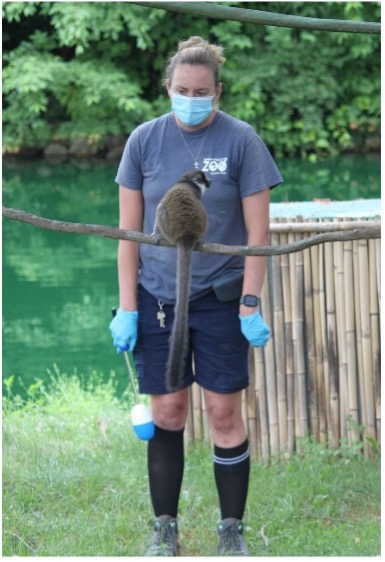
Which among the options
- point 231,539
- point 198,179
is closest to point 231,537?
point 231,539

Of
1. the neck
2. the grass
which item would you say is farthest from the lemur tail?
the grass

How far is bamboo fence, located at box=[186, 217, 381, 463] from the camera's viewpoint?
10.1 feet

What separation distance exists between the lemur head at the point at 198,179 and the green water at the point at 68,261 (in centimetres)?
246

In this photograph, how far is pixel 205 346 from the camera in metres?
2.36

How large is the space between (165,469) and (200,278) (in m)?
0.54

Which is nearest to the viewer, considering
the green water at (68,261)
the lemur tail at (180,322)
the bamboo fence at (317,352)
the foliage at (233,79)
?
the lemur tail at (180,322)

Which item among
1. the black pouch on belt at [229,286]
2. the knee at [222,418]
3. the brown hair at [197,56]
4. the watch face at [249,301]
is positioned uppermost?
the brown hair at [197,56]

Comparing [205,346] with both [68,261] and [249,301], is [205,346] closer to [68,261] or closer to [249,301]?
[249,301]

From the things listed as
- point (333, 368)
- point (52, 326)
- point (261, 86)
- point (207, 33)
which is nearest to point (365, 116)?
point (261, 86)

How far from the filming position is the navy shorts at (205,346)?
2.35m

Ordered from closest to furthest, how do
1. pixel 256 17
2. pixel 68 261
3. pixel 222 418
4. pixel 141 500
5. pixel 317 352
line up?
pixel 256 17 < pixel 222 418 < pixel 141 500 < pixel 317 352 < pixel 68 261

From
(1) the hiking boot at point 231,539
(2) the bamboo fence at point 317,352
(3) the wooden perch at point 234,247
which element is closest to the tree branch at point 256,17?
(3) the wooden perch at point 234,247

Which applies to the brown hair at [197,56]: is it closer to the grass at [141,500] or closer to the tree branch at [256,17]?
the tree branch at [256,17]

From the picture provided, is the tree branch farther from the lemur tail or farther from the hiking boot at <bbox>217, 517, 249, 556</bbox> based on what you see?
the hiking boot at <bbox>217, 517, 249, 556</bbox>
